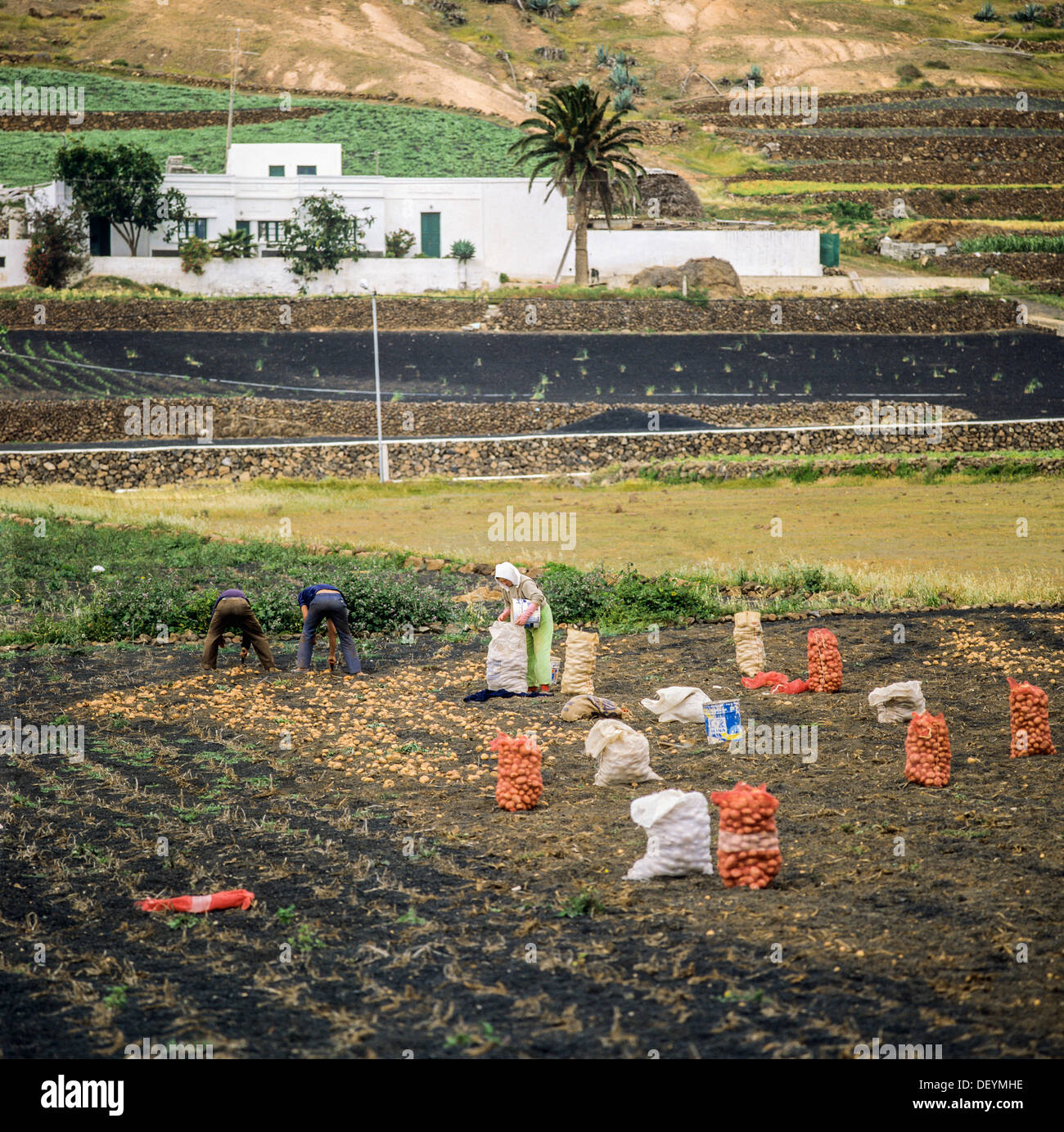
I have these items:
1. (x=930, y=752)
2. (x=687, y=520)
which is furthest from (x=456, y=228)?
(x=930, y=752)

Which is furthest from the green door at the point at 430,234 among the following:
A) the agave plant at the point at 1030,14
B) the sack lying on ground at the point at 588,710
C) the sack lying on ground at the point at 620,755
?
the agave plant at the point at 1030,14

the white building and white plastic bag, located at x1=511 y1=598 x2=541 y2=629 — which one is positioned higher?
the white building

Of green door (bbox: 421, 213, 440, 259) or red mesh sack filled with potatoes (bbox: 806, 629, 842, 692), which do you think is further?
green door (bbox: 421, 213, 440, 259)

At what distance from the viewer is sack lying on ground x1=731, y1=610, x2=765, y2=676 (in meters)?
14.5

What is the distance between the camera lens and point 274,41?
118 m

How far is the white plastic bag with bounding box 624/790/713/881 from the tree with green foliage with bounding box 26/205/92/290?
2150 inches

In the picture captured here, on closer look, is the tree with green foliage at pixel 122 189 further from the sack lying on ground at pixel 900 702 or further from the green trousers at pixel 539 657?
the sack lying on ground at pixel 900 702

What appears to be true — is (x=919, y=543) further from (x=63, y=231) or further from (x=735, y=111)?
(x=735, y=111)

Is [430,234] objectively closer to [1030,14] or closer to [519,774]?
[519,774]

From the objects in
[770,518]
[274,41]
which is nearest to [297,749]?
[770,518]

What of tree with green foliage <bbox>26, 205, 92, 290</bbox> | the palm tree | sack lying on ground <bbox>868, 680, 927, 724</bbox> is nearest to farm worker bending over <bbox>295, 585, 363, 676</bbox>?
sack lying on ground <bbox>868, 680, 927, 724</bbox>

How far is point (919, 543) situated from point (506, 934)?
20109mm

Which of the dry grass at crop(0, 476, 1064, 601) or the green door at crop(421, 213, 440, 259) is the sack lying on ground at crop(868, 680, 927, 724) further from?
the green door at crop(421, 213, 440, 259)

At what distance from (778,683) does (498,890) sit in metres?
6.41
